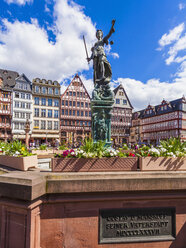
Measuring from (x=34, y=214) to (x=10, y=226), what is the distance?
0.44 metres

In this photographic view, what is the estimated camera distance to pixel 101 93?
26.9ft

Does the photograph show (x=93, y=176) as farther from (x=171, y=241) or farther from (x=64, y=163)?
(x=171, y=241)

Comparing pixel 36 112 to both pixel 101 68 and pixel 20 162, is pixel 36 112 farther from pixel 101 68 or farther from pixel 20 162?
pixel 20 162

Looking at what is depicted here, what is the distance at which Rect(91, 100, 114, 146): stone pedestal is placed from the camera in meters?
7.86

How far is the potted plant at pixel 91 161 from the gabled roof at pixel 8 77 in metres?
48.5

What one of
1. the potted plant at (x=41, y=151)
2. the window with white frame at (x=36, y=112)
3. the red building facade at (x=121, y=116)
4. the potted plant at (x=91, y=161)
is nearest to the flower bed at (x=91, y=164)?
the potted plant at (x=91, y=161)

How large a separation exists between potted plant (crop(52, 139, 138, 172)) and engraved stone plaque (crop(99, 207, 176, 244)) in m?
0.74

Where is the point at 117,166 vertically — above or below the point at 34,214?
above

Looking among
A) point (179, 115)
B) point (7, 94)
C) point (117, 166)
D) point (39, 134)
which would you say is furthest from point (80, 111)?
point (117, 166)

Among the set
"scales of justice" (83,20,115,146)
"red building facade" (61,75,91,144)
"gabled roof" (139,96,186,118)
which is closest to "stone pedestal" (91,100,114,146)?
"scales of justice" (83,20,115,146)

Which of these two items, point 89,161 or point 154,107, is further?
point 154,107

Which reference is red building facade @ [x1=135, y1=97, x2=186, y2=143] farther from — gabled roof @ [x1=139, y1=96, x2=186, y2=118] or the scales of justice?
the scales of justice

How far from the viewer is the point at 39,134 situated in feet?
158

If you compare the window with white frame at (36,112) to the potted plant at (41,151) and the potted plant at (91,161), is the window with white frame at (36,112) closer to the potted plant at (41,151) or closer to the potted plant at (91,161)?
the potted plant at (41,151)
